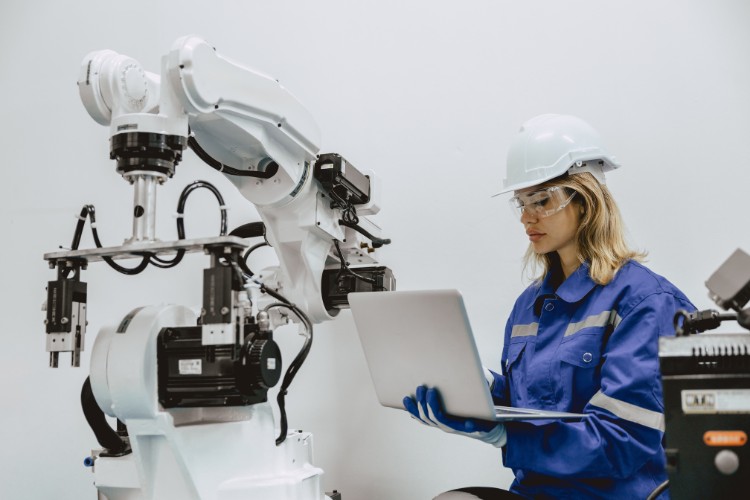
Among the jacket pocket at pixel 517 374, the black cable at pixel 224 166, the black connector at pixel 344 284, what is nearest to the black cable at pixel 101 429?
the black cable at pixel 224 166

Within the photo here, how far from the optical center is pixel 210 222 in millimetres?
2570

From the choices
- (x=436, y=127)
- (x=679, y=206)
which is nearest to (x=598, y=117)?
(x=679, y=206)

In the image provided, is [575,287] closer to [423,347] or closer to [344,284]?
[423,347]

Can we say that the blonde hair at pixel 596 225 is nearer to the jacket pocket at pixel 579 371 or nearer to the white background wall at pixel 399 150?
the jacket pocket at pixel 579 371

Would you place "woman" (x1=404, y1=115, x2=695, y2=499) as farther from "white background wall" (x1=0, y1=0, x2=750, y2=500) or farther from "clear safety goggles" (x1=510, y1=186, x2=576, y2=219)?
"white background wall" (x1=0, y1=0, x2=750, y2=500)

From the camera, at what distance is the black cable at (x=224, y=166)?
148 cm

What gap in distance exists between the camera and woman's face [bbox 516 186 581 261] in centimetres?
163

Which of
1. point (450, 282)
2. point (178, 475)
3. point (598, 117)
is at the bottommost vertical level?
point (178, 475)

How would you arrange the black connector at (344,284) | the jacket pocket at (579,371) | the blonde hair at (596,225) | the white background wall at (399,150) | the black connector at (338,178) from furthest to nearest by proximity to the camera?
the white background wall at (399,150), the black connector at (344,284), the black connector at (338,178), the blonde hair at (596,225), the jacket pocket at (579,371)

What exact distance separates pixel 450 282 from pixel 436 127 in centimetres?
57

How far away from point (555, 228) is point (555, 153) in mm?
194

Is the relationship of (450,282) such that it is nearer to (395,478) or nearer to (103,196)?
(395,478)

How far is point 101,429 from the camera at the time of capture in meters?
1.37

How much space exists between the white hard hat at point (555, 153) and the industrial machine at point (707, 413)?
36.9 inches
